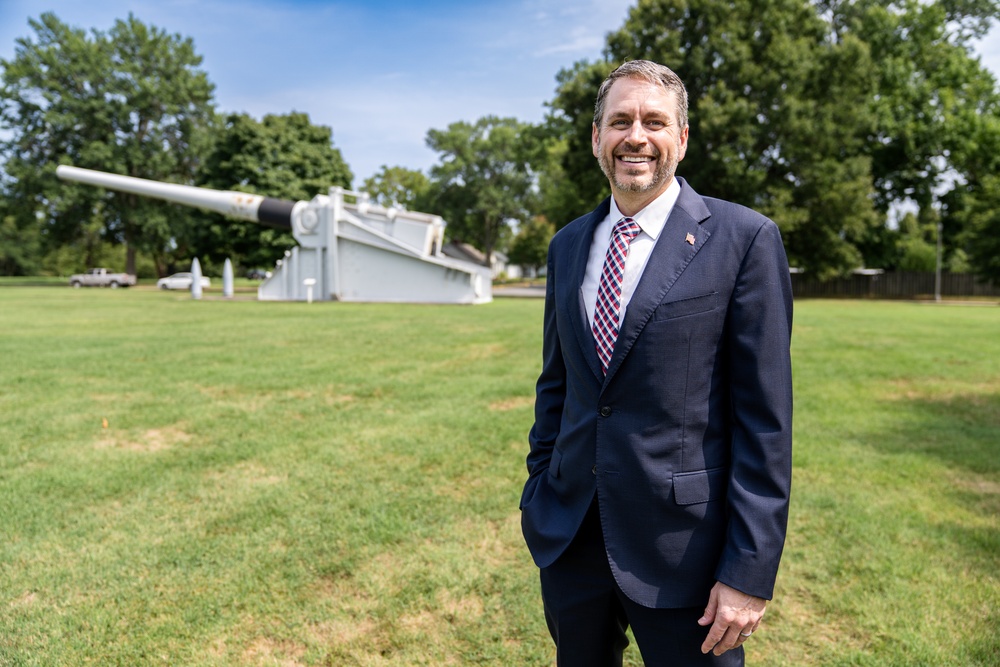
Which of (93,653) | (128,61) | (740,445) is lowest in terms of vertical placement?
(93,653)

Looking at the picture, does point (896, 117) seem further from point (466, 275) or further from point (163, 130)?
point (163, 130)

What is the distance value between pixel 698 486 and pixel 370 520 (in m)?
2.69

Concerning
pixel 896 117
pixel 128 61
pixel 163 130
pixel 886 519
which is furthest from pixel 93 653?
pixel 128 61

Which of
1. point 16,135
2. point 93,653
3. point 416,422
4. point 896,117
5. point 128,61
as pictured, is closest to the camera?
point 93,653

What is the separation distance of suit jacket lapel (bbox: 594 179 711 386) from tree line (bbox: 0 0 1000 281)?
25744mm

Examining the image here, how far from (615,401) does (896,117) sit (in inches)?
1513

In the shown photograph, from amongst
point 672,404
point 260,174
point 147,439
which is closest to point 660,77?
point 672,404

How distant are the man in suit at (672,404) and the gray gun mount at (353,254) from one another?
20.8 metres

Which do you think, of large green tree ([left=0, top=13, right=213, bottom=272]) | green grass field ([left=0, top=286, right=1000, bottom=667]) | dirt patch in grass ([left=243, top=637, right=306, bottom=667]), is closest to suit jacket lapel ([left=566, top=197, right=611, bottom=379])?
green grass field ([left=0, top=286, right=1000, bottom=667])

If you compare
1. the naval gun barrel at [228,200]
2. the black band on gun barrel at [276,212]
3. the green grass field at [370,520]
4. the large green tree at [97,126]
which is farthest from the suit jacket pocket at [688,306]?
the large green tree at [97,126]

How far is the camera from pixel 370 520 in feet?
12.3

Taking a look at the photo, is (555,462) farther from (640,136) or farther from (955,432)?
(955,432)

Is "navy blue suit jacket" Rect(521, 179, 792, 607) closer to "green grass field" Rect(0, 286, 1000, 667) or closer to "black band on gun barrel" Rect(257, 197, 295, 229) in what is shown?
"green grass field" Rect(0, 286, 1000, 667)

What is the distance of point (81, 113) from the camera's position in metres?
39.6
